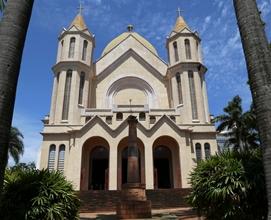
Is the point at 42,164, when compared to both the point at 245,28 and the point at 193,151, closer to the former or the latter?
the point at 193,151

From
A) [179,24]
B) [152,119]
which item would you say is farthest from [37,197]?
[179,24]

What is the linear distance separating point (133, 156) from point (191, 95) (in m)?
16.3

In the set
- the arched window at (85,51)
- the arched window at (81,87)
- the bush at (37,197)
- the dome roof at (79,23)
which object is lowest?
the bush at (37,197)

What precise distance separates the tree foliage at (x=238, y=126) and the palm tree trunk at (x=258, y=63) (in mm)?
33003

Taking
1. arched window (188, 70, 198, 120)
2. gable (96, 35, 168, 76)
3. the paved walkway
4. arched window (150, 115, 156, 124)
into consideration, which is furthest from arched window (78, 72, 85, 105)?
the paved walkway

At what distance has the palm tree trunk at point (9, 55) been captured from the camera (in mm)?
6812

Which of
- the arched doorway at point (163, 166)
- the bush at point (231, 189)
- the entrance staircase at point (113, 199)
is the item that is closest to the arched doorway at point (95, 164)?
the arched doorway at point (163, 166)

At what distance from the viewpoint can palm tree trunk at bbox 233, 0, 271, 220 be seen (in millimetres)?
6801

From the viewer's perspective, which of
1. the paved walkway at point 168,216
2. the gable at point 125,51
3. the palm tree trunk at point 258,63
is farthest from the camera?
the gable at point 125,51

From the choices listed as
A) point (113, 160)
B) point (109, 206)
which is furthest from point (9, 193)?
point (113, 160)

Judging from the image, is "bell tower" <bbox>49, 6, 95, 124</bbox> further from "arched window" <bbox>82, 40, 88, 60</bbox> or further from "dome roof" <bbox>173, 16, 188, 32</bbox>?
"dome roof" <bbox>173, 16, 188, 32</bbox>

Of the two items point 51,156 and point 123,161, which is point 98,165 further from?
point 51,156

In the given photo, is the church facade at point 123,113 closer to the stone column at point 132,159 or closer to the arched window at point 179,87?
the arched window at point 179,87

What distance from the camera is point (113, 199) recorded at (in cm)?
2250
